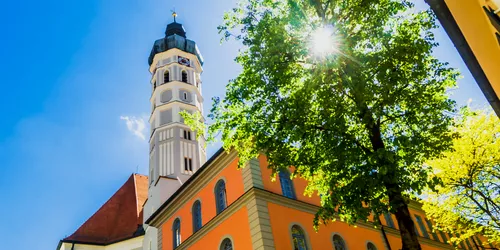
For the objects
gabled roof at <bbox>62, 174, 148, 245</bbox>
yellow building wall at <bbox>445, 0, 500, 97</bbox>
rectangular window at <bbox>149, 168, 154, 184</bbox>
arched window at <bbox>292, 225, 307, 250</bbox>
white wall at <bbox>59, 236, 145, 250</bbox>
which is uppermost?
rectangular window at <bbox>149, 168, 154, 184</bbox>

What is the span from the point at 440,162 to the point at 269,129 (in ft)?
38.7

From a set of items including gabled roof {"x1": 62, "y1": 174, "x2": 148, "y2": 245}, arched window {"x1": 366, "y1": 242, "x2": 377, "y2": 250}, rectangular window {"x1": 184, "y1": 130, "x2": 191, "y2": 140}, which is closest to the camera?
arched window {"x1": 366, "y1": 242, "x2": 377, "y2": 250}

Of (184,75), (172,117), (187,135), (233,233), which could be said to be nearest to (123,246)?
(187,135)

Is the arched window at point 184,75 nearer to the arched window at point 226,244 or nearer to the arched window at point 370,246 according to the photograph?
the arched window at point 226,244

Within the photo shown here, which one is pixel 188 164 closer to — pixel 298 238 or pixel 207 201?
pixel 207 201

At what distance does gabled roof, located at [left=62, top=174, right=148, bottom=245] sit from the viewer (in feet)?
92.6

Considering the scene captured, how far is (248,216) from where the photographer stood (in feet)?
47.3

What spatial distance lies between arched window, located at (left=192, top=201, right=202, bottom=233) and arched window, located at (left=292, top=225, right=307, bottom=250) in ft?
17.1

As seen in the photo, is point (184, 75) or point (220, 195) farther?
point (184, 75)

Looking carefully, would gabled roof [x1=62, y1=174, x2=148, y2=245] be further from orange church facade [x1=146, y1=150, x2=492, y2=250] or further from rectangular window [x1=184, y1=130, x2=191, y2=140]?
orange church facade [x1=146, y1=150, x2=492, y2=250]

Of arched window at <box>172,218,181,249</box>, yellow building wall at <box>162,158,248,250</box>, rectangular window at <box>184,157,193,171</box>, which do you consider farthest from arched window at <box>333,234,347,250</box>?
rectangular window at <box>184,157,193,171</box>

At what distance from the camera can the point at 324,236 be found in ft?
51.9

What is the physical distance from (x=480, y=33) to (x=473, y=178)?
1579cm

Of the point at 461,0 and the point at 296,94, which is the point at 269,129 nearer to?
the point at 296,94
